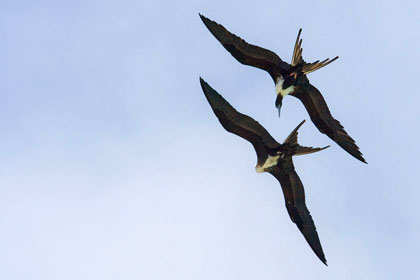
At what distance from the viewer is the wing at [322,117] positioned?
3025 centimetres

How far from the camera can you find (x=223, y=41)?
28984 mm

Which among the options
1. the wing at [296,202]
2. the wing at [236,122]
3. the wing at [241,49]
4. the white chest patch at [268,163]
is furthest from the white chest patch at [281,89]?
the white chest patch at [268,163]

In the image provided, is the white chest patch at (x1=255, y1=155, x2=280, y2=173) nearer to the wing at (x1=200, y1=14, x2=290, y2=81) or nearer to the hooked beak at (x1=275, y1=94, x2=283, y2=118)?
the hooked beak at (x1=275, y1=94, x2=283, y2=118)

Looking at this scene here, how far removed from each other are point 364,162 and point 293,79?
298cm

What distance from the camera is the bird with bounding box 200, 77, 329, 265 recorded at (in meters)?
28.4

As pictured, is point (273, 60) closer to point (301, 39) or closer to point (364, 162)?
point (301, 39)

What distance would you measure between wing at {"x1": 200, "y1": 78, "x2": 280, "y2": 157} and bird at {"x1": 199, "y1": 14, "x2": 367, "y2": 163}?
1423mm

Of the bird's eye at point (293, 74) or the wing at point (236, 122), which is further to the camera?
the bird's eye at point (293, 74)

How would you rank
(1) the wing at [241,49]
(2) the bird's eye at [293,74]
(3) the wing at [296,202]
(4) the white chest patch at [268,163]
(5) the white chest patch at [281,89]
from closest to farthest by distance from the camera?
(1) the wing at [241,49] < (4) the white chest patch at [268,163] < (2) the bird's eye at [293,74] < (3) the wing at [296,202] < (5) the white chest patch at [281,89]

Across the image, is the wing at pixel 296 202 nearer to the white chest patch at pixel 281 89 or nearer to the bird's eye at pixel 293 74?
the white chest patch at pixel 281 89

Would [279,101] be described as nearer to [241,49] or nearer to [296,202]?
[241,49]

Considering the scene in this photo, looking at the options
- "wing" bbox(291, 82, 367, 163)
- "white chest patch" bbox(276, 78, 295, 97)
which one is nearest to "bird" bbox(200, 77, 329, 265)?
"wing" bbox(291, 82, 367, 163)

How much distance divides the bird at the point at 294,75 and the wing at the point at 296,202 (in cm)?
163

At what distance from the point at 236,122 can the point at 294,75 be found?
244 cm
